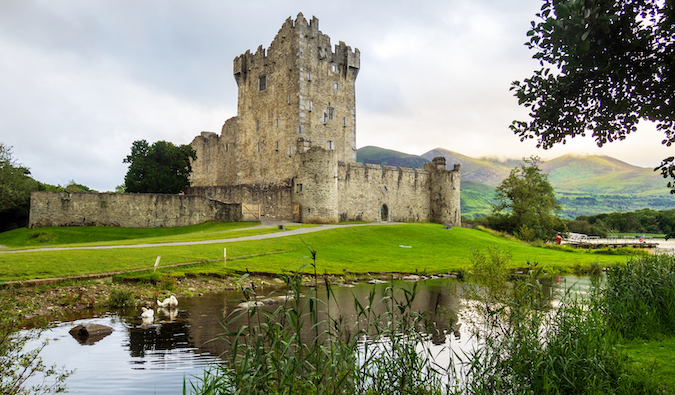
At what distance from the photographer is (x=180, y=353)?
961 centimetres

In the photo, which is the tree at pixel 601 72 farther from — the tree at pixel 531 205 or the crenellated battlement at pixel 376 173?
the tree at pixel 531 205

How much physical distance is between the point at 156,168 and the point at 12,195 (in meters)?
13.4

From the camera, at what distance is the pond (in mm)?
8039

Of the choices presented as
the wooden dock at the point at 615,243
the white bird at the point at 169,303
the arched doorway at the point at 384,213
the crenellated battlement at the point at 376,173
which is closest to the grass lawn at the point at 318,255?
the white bird at the point at 169,303

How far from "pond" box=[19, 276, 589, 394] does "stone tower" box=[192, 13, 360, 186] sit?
3220 cm

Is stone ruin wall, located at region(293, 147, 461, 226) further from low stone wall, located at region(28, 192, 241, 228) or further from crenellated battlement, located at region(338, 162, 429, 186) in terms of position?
low stone wall, located at region(28, 192, 241, 228)

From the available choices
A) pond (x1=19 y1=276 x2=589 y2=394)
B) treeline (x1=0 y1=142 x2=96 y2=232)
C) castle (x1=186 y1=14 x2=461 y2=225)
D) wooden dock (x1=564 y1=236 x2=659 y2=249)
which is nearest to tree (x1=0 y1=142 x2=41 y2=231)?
treeline (x1=0 y1=142 x2=96 y2=232)

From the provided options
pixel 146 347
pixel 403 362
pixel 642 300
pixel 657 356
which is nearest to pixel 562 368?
pixel 657 356

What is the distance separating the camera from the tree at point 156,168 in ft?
162

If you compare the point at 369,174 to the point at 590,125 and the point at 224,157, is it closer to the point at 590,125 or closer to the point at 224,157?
the point at 224,157

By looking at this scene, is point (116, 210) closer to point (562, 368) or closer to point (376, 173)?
point (376, 173)

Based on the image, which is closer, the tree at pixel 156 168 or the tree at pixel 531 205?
the tree at pixel 156 168

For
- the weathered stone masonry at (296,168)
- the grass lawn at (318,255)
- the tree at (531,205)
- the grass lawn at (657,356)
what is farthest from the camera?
the tree at (531,205)

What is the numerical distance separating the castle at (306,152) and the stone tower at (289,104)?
0.11 metres
